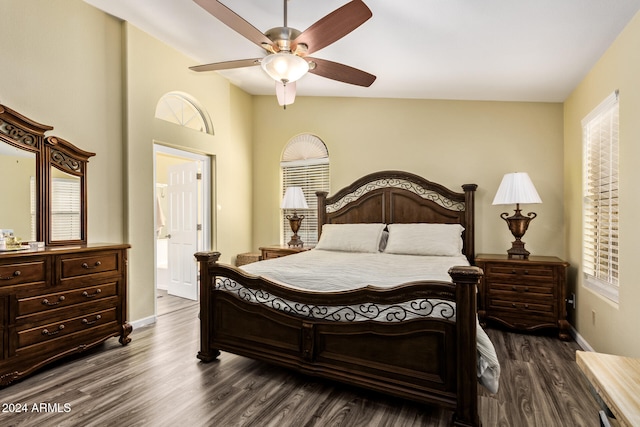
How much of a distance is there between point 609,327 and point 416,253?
1.69m

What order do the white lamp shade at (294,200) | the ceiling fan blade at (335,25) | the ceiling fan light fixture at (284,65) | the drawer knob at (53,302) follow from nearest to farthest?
the ceiling fan blade at (335,25)
the ceiling fan light fixture at (284,65)
the drawer knob at (53,302)
the white lamp shade at (294,200)

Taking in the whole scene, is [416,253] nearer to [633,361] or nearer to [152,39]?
[633,361]

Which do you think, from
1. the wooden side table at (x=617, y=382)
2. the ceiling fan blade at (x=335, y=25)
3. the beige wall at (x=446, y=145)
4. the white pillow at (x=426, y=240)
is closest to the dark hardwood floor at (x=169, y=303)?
the beige wall at (x=446, y=145)

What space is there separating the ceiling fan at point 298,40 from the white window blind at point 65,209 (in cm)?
170

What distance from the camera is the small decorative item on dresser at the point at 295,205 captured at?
4.80m

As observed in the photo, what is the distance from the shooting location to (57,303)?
8.93 ft

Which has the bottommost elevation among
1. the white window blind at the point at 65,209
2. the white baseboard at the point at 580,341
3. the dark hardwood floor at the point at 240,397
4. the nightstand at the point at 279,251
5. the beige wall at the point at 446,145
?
the dark hardwood floor at the point at 240,397

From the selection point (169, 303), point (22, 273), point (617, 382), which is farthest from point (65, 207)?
point (617, 382)

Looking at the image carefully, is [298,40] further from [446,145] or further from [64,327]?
[64,327]

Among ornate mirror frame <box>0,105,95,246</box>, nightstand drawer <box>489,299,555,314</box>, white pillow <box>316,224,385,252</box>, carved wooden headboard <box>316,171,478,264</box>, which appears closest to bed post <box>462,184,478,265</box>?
carved wooden headboard <box>316,171,478,264</box>

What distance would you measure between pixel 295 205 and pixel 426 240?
1.85 meters

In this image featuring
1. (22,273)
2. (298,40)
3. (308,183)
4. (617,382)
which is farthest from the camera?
(308,183)

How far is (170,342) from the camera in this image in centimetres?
332

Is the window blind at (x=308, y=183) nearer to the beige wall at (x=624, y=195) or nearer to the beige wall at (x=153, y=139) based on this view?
the beige wall at (x=153, y=139)
